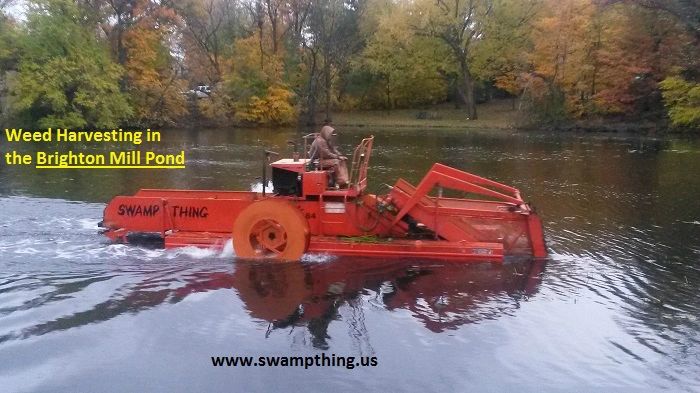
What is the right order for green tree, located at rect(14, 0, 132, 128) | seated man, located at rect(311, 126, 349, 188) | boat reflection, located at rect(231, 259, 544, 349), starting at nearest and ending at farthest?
1. boat reflection, located at rect(231, 259, 544, 349)
2. seated man, located at rect(311, 126, 349, 188)
3. green tree, located at rect(14, 0, 132, 128)

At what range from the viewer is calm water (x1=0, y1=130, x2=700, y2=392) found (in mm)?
7023

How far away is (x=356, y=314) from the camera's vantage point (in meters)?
8.75

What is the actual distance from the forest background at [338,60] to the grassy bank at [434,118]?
1062mm

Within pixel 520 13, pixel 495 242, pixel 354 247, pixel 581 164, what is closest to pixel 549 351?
pixel 495 242

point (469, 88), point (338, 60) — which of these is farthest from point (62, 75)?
point (469, 88)

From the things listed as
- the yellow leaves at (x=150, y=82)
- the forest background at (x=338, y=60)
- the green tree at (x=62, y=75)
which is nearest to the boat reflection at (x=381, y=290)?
the forest background at (x=338, y=60)

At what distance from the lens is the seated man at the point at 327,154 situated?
1144cm

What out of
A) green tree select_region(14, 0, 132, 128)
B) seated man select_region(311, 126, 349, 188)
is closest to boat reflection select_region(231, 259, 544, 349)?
seated man select_region(311, 126, 349, 188)

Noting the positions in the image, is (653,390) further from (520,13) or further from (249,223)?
(520,13)

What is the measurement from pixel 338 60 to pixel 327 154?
163 feet

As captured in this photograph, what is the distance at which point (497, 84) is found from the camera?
5869cm

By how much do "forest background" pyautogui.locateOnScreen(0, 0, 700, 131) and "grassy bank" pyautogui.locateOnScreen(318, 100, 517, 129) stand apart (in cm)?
106

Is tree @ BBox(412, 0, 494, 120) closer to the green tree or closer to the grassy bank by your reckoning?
the grassy bank

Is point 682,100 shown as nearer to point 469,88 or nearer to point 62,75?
point 469,88
